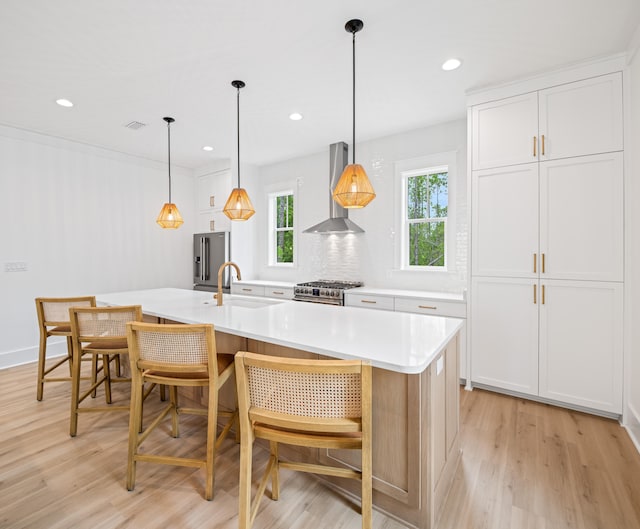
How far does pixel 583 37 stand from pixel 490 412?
281 centimetres

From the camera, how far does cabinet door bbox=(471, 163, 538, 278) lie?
9.07ft

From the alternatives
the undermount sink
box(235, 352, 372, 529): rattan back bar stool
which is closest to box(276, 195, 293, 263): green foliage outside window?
the undermount sink

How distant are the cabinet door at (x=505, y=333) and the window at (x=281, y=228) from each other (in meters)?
3.01

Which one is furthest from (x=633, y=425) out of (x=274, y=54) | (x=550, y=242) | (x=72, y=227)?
(x=72, y=227)

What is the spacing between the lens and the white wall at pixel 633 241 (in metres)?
2.25

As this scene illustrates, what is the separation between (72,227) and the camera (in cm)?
425

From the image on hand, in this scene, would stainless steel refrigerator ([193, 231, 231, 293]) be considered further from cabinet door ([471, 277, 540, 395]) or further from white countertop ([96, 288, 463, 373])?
cabinet door ([471, 277, 540, 395])

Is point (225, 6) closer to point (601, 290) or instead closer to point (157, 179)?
point (601, 290)

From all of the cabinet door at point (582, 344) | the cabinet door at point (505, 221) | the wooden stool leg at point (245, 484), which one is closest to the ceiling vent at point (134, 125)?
the cabinet door at point (505, 221)

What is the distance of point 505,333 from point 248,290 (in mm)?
3422

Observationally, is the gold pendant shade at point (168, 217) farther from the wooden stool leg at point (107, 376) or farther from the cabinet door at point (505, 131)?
the cabinet door at point (505, 131)

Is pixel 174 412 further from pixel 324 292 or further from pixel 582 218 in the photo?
pixel 582 218

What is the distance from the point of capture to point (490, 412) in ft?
8.63

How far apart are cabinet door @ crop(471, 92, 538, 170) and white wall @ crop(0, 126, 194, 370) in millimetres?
4512
